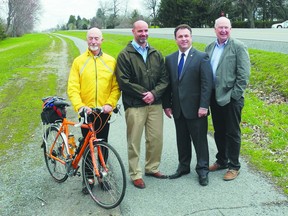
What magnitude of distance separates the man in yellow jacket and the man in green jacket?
0.60ft

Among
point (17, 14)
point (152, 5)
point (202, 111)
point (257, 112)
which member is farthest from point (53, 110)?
point (152, 5)

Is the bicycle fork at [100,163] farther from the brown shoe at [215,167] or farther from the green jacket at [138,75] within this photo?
the brown shoe at [215,167]

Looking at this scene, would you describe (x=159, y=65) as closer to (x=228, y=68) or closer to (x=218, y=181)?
(x=228, y=68)

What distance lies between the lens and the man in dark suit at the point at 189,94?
4723 millimetres

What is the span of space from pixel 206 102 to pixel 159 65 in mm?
825

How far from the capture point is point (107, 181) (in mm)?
4461

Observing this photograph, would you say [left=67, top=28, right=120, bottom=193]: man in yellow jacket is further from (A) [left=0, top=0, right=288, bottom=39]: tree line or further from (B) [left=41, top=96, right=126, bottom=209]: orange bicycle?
(A) [left=0, top=0, right=288, bottom=39]: tree line

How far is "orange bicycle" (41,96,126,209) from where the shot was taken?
4273 millimetres

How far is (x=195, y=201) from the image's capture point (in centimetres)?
438

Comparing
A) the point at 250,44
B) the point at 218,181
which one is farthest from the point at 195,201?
the point at 250,44

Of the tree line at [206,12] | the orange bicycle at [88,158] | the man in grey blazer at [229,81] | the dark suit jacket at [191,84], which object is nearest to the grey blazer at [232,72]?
the man in grey blazer at [229,81]

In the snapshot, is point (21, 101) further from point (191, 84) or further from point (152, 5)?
point (152, 5)

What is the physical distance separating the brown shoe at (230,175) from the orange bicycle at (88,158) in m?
1.58

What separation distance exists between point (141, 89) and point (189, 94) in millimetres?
690
